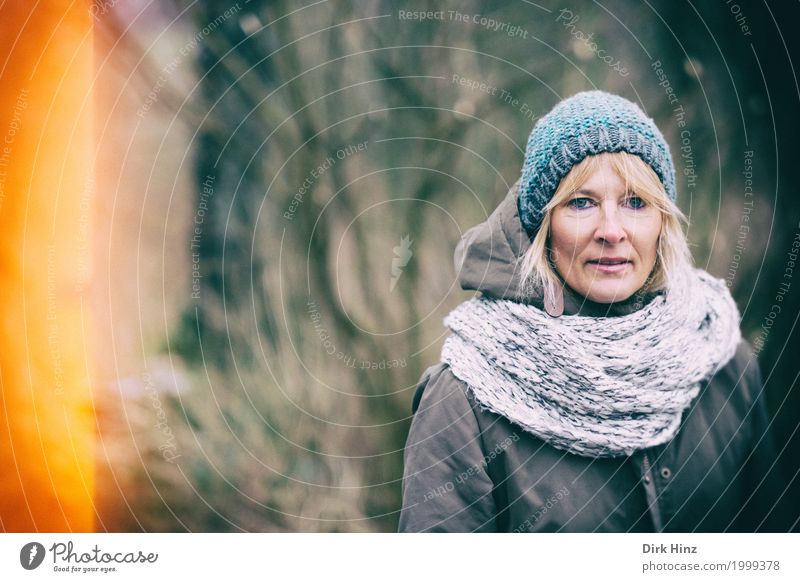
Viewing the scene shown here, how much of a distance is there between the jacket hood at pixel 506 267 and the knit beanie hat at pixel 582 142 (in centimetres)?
4

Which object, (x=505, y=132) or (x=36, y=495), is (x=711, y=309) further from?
(x=36, y=495)

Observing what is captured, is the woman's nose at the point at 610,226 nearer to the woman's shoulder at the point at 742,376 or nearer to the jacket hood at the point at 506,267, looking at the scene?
the jacket hood at the point at 506,267

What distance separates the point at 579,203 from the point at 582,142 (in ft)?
0.36

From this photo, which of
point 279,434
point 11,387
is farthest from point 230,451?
point 11,387

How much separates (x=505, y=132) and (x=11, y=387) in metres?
1.14

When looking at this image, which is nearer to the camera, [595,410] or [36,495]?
[595,410]

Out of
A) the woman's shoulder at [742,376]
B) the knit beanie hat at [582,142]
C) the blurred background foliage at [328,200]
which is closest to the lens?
the knit beanie hat at [582,142]

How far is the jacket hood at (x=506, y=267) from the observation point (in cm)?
123

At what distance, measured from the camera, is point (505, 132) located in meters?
1.46

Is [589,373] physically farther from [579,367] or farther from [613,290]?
[613,290]

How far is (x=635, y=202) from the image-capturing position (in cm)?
123

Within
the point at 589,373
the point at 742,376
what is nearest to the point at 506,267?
the point at 589,373

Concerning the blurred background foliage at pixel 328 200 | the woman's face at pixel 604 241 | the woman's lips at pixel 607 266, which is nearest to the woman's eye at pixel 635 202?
the woman's face at pixel 604 241
